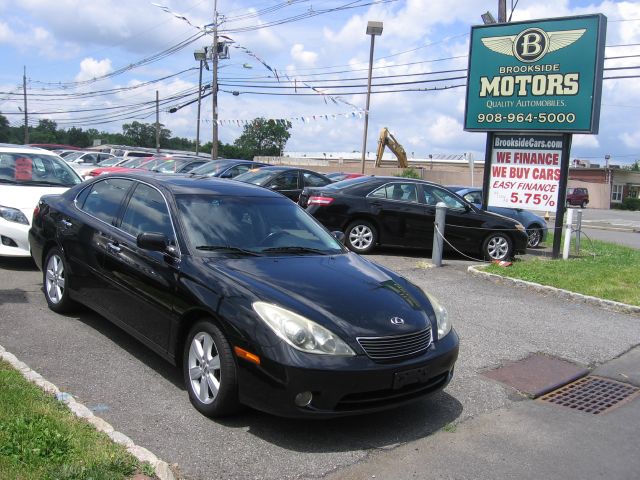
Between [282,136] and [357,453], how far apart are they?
10790 cm

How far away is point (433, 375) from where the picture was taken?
421cm

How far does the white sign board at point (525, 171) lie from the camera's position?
12148mm

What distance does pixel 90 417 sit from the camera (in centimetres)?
384

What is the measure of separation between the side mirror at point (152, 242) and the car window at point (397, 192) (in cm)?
740

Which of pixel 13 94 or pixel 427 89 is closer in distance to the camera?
pixel 427 89

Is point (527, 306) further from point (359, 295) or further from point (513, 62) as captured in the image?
point (513, 62)

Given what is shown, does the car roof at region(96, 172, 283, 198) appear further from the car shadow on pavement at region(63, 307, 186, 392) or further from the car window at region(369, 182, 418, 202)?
the car window at region(369, 182, 418, 202)

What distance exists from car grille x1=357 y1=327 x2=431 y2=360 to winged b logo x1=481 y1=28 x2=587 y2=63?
375 inches

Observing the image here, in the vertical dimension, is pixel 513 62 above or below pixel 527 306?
above

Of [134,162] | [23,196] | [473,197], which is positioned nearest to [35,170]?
[23,196]

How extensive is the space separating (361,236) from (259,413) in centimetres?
749

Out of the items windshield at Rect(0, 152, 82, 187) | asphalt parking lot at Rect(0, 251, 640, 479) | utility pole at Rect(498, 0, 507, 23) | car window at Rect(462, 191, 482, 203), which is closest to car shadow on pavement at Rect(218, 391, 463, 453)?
asphalt parking lot at Rect(0, 251, 640, 479)

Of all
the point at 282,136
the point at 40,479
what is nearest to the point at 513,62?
the point at 40,479

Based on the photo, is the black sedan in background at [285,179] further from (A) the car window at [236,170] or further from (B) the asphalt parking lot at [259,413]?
(B) the asphalt parking lot at [259,413]
